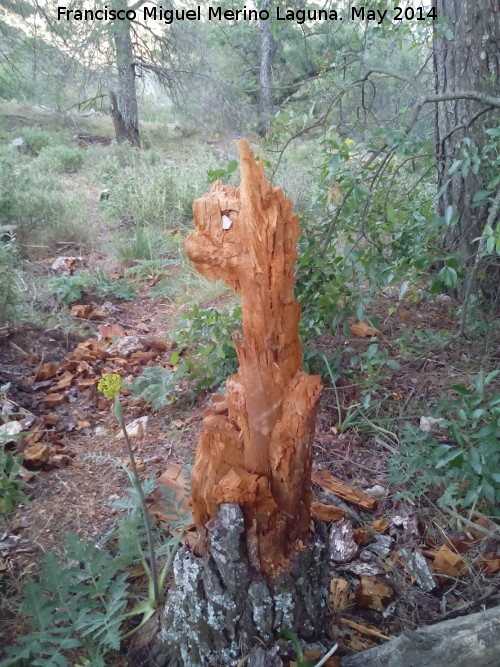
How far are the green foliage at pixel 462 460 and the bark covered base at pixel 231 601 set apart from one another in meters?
0.62

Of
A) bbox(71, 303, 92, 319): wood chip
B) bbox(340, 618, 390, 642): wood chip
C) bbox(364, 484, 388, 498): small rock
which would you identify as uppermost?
bbox(71, 303, 92, 319): wood chip

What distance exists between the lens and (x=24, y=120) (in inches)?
566

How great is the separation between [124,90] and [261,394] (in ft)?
38.6

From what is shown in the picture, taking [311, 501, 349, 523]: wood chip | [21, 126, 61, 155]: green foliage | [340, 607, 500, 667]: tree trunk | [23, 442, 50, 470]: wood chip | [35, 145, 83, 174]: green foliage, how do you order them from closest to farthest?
[340, 607, 500, 667]: tree trunk, [311, 501, 349, 523]: wood chip, [23, 442, 50, 470]: wood chip, [35, 145, 83, 174]: green foliage, [21, 126, 61, 155]: green foliage

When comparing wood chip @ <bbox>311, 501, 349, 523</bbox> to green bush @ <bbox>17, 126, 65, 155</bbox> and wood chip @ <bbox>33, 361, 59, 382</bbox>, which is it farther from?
green bush @ <bbox>17, 126, 65, 155</bbox>

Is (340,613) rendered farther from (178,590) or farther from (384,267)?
(384,267)

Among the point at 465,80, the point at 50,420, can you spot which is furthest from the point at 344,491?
the point at 465,80

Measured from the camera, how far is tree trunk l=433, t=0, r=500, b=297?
2.80m

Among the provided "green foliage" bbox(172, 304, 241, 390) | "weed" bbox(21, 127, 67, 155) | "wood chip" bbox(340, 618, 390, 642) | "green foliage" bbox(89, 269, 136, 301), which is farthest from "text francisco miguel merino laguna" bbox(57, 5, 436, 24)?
"weed" bbox(21, 127, 67, 155)

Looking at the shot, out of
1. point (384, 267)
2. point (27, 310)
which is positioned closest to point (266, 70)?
point (27, 310)

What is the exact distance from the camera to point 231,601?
129cm

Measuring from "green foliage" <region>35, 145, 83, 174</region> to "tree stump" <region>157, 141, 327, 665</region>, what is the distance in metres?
8.82

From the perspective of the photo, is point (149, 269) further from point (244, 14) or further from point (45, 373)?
point (244, 14)

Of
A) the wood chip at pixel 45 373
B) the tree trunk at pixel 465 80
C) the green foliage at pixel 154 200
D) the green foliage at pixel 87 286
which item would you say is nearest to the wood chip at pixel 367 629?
the tree trunk at pixel 465 80
